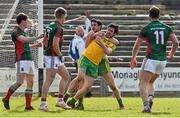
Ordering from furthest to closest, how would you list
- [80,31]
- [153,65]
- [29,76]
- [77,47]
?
[77,47]
[80,31]
[29,76]
[153,65]

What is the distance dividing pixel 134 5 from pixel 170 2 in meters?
2.88

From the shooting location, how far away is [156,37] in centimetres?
1252

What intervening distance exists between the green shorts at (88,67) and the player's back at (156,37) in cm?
122

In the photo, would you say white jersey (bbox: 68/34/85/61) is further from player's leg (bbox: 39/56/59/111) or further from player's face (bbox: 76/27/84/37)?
player's leg (bbox: 39/56/59/111)

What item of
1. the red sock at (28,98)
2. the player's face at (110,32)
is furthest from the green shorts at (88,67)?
the red sock at (28,98)

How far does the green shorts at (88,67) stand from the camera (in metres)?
13.0

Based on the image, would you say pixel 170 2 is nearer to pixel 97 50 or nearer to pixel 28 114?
pixel 97 50

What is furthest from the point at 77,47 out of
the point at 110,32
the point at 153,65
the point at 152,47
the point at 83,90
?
the point at 153,65

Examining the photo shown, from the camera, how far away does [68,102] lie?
525 inches

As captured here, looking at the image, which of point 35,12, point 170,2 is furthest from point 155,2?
point 35,12

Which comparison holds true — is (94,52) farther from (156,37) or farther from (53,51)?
(156,37)

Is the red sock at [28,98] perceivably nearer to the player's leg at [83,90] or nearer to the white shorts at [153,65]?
the player's leg at [83,90]

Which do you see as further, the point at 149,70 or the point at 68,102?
the point at 68,102

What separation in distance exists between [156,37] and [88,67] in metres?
1.58
